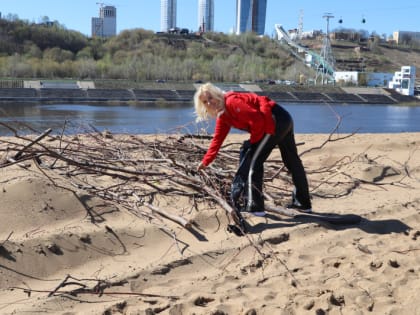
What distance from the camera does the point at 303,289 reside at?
307 centimetres

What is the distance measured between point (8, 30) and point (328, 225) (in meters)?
103

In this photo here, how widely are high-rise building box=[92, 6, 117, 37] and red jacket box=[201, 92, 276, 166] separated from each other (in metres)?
144

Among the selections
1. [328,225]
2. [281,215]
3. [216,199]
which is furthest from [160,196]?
[328,225]

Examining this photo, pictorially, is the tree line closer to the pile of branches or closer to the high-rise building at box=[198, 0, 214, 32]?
the high-rise building at box=[198, 0, 214, 32]

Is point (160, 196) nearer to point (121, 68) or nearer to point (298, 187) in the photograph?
point (298, 187)

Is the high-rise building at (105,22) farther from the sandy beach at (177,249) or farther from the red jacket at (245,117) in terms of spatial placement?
the red jacket at (245,117)

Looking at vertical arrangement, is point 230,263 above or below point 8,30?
below

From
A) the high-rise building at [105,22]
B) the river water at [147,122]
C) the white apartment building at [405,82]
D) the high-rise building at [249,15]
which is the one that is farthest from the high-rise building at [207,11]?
the river water at [147,122]

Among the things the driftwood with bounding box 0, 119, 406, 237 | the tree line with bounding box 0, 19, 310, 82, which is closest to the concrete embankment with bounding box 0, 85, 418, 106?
the tree line with bounding box 0, 19, 310, 82

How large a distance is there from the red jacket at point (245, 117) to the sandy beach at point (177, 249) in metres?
0.75

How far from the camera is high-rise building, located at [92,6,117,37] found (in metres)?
142

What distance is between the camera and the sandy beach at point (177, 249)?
2.92 metres

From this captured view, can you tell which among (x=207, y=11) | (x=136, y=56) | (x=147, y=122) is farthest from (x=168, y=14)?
(x=147, y=122)

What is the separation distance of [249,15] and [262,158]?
181477mm
